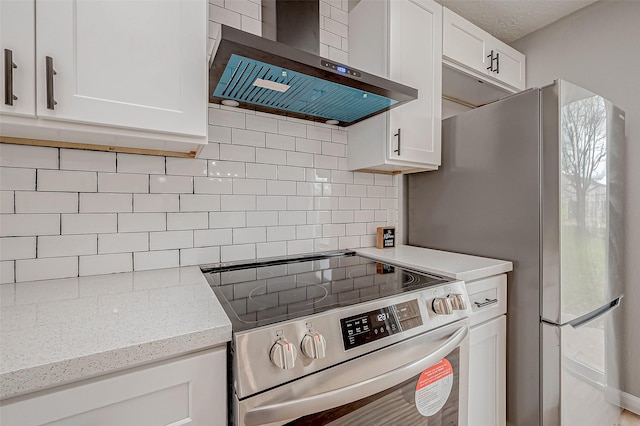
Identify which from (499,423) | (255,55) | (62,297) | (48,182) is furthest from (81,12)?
(499,423)

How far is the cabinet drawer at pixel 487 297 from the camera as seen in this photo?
1.26 meters

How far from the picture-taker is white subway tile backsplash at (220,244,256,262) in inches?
54.7

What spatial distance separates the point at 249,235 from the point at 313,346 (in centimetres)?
82

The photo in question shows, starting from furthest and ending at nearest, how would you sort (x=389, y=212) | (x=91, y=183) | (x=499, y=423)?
(x=389, y=212) < (x=499, y=423) < (x=91, y=183)

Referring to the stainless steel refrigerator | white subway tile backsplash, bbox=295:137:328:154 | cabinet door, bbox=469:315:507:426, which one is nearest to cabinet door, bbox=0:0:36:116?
white subway tile backsplash, bbox=295:137:328:154

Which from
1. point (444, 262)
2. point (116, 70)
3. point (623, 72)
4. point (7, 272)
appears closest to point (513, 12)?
point (623, 72)

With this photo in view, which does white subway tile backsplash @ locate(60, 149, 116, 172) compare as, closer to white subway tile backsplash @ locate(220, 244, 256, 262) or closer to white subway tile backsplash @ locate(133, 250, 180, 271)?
white subway tile backsplash @ locate(133, 250, 180, 271)

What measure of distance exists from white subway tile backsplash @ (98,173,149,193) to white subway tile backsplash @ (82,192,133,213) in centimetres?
2

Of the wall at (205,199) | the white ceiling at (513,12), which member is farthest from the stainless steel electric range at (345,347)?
the white ceiling at (513,12)

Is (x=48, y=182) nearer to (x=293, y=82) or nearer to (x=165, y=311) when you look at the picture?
(x=165, y=311)

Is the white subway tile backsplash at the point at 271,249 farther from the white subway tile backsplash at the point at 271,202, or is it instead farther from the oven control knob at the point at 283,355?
the oven control knob at the point at 283,355

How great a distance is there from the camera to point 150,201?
1223 mm

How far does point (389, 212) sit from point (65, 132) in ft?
5.38

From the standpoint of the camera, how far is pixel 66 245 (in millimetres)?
1077
